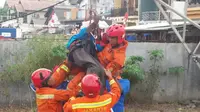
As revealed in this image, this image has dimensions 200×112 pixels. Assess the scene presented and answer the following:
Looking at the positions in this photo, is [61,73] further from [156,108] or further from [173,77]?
[173,77]

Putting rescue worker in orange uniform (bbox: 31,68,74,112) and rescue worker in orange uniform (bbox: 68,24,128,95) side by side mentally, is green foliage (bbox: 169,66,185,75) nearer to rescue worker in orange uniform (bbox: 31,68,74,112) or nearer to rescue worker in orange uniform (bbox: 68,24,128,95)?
rescue worker in orange uniform (bbox: 68,24,128,95)

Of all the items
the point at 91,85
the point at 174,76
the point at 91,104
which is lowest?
the point at 174,76

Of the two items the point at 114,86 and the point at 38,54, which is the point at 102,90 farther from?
the point at 38,54

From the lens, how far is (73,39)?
3.92m

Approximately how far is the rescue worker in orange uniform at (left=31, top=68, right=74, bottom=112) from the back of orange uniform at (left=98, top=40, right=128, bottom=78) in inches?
20.3

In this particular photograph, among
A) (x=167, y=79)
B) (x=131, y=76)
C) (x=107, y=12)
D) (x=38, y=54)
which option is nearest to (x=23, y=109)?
(x=38, y=54)

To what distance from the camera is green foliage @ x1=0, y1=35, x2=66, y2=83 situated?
25.8ft

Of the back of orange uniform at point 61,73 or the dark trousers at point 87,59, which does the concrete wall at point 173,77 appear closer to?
the back of orange uniform at point 61,73

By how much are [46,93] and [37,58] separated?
171 inches

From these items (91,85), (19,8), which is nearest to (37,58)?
(91,85)

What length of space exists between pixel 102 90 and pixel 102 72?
0.20 m

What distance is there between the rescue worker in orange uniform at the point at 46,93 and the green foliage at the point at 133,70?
4467 millimetres

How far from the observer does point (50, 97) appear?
3.66m

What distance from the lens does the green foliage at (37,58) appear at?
786 cm
